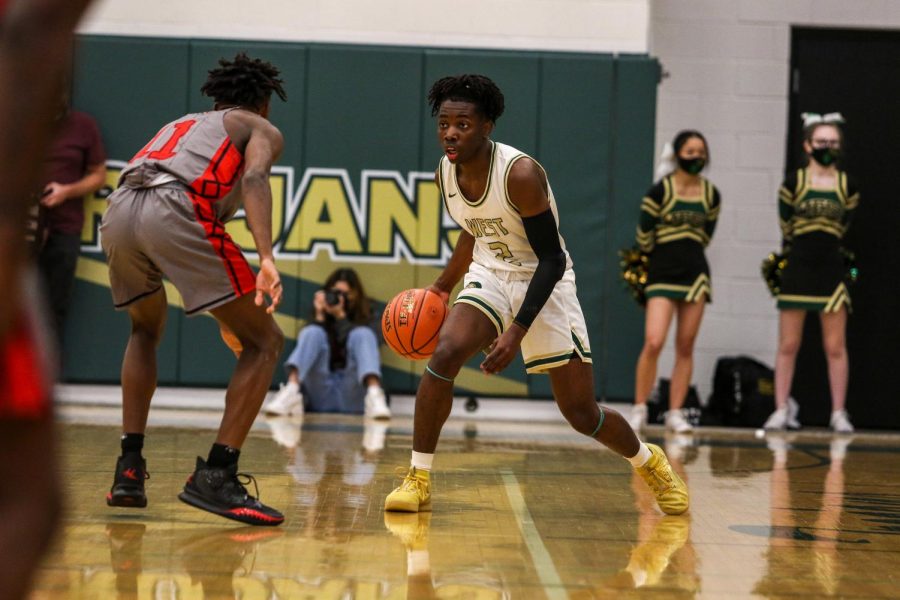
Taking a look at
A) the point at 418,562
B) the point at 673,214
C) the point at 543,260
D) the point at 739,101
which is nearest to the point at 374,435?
the point at 673,214

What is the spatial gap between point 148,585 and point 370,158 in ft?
19.0

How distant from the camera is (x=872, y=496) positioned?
5367 mm

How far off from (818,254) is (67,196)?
4.98 metres

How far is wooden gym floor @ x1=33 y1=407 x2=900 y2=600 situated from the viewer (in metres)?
3.35

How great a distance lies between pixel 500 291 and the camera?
4.55 meters

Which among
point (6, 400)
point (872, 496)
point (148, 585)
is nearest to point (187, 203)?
point (148, 585)

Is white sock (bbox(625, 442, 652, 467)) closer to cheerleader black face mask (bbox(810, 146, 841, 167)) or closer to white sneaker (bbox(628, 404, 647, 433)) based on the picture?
white sneaker (bbox(628, 404, 647, 433))

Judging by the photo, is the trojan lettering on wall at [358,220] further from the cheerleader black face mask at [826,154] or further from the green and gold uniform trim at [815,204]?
the cheerleader black face mask at [826,154]

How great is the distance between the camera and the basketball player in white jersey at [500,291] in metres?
4.38

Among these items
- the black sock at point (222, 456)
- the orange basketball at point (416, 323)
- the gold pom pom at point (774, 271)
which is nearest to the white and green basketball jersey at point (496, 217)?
the orange basketball at point (416, 323)

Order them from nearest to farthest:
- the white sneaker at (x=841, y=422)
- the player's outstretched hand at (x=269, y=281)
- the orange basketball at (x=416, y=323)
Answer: the player's outstretched hand at (x=269, y=281) < the orange basketball at (x=416, y=323) < the white sneaker at (x=841, y=422)

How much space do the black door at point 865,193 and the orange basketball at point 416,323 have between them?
17.5 ft

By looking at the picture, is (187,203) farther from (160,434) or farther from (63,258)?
(63,258)

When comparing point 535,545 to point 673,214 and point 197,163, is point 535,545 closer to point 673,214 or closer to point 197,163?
point 197,163
